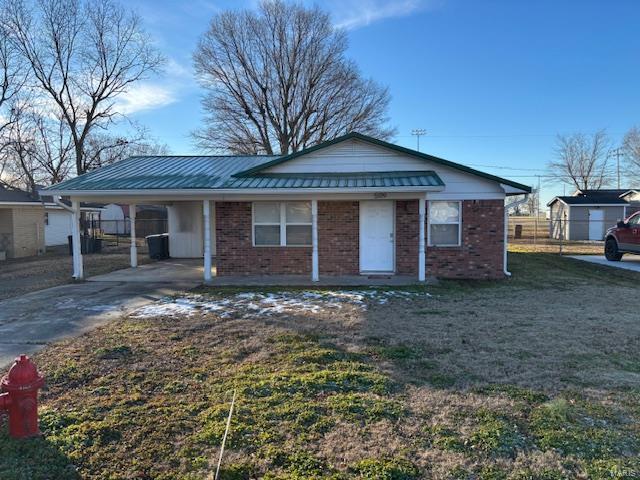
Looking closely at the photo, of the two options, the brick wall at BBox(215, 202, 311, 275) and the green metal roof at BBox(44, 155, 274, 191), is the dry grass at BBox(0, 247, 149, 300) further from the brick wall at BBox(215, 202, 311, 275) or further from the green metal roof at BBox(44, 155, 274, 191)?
the brick wall at BBox(215, 202, 311, 275)

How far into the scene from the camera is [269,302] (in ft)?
28.8

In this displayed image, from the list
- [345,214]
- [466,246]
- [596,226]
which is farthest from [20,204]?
[596,226]

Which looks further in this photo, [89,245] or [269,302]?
[89,245]

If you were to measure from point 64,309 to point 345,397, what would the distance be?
6641 mm

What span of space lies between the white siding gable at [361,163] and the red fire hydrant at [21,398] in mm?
9447

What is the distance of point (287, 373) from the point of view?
4.72 m

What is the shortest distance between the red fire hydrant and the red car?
17.9 metres

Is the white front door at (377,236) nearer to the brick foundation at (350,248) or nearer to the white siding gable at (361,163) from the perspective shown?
the brick foundation at (350,248)

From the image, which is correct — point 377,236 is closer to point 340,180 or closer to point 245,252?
point 340,180

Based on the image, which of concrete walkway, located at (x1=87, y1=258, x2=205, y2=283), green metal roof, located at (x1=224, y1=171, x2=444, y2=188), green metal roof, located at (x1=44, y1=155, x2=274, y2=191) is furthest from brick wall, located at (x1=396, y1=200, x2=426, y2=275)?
concrete walkway, located at (x1=87, y1=258, x2=205, y2=283)

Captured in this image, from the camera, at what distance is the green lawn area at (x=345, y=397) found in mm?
3041

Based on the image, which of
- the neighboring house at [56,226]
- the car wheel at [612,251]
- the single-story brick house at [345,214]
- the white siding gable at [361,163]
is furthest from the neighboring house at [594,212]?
the neighboring house at [56,226]

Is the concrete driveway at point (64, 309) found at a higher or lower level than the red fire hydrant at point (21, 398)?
lower

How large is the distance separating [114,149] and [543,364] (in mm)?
34372
